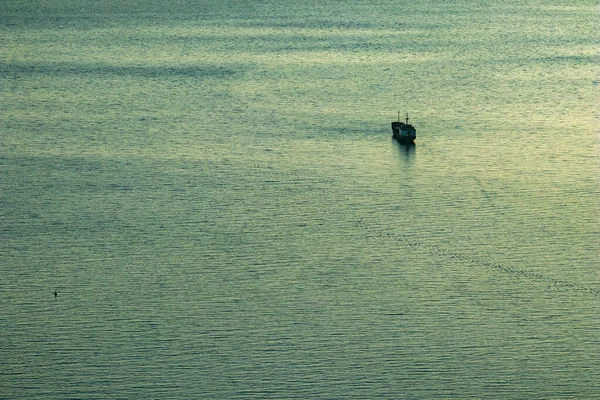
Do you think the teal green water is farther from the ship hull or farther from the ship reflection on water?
the ship hull

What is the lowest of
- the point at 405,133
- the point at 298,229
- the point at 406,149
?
the point at 298,229

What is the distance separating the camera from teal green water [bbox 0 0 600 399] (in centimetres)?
3581

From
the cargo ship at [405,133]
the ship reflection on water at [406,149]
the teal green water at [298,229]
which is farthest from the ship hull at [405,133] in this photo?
the teal green water at [298,229]

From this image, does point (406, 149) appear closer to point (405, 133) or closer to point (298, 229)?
point (405, 133)

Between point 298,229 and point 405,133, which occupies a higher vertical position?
point 405,133

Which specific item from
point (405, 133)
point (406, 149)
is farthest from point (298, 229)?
point (405, 133)

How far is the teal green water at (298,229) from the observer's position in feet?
117

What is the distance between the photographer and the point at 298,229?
4681 centimetres

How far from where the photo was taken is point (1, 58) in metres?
88.1

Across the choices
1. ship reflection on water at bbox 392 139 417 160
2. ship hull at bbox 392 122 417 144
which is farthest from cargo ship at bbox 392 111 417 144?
ship reflection on water at bbox 392 139 417 160

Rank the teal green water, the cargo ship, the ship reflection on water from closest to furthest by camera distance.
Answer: the teal green water → the ship reflection on water → the cargo ship

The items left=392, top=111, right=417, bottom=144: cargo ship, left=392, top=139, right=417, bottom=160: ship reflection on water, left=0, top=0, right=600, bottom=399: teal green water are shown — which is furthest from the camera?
left=392, top=111, right=417, bottom=144: cargo ship

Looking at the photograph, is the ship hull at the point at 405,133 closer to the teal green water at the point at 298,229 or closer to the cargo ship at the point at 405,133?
the cargo ship at the point at 405,133

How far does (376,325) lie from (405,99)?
33.9 meters
